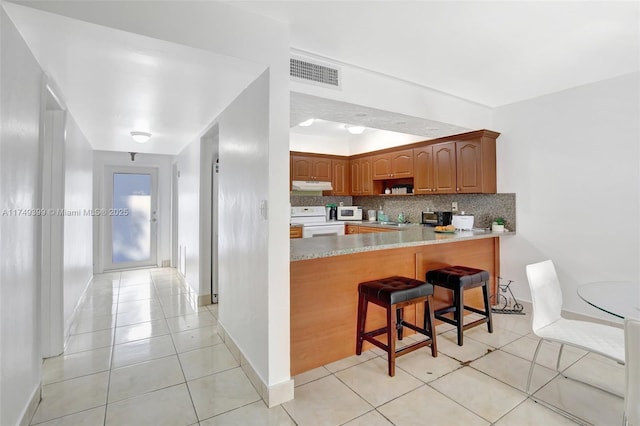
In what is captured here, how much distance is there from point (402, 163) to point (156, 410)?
438 centimetres

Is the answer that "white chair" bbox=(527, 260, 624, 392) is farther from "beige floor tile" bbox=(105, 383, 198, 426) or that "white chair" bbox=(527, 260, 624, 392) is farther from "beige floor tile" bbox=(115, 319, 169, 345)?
"beige floor tile" bbox=(115, 319, 169, 345)

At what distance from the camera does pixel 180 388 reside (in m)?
2.21

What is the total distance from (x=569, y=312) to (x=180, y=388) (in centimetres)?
387

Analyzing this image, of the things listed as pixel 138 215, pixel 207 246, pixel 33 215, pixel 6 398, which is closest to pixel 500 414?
pixel 6 398

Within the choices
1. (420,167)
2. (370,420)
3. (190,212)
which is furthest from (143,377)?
(420,167)

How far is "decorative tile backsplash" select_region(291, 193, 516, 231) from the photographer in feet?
12.9

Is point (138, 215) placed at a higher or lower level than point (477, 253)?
higher

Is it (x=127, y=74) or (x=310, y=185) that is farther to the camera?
(x=310, y=185)

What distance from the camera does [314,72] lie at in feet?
8.35

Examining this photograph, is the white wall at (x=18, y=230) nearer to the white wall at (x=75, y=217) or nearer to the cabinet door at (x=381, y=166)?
the white wall at (x=75, y=217)

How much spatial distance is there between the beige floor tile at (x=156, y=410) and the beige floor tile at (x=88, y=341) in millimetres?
1090

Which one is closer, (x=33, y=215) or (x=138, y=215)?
(x=33, y=215)

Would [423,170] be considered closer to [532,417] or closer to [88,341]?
[532,417]

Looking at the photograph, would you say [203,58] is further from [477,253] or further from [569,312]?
[569,312]
